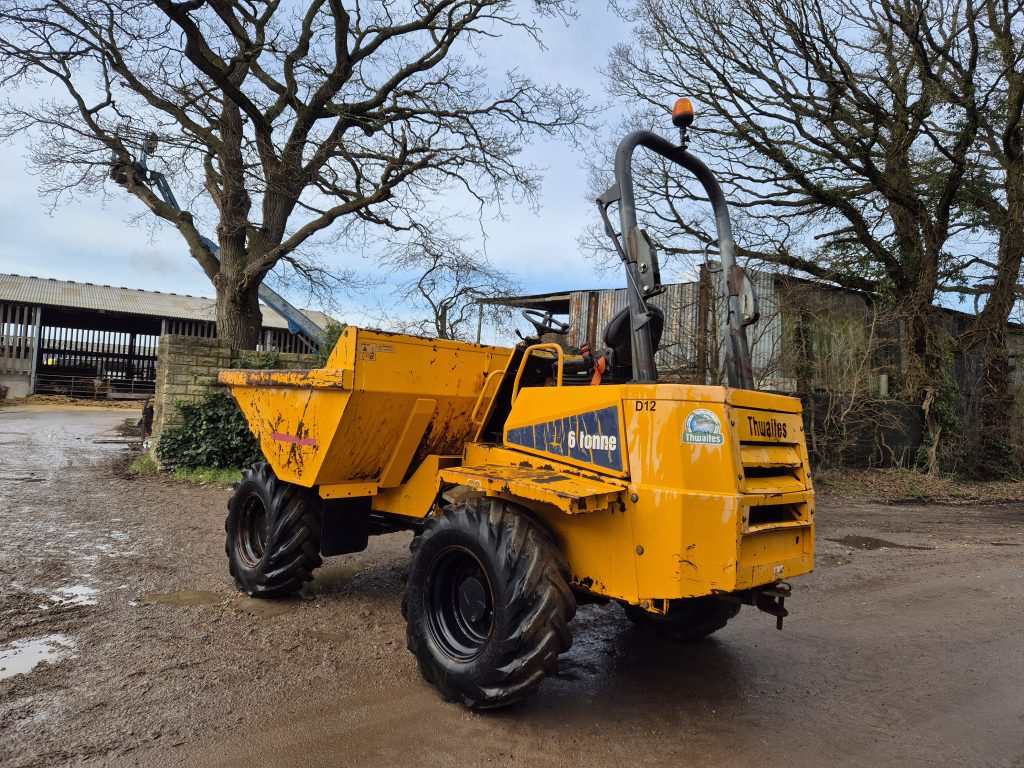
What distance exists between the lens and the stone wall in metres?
11.1

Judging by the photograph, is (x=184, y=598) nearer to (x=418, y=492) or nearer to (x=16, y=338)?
(x=418, y=492)

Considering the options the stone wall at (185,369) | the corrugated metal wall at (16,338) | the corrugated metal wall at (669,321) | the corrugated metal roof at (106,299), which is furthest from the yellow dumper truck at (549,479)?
the corrugated metal wall at (16,338)

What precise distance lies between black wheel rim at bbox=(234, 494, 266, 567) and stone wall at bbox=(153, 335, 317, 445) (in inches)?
229

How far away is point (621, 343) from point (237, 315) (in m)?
10.7

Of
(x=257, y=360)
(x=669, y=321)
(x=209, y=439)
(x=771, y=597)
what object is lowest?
(x=771, y=597)

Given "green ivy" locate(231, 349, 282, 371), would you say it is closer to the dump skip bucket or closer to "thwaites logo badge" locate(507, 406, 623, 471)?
the dump skip bucket

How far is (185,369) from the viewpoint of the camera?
11.3 meters

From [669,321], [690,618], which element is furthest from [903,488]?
[690,618]

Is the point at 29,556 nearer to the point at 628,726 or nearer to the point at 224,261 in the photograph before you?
the point at 628,726

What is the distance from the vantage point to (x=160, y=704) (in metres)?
3.48

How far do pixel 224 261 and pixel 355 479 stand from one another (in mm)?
9694

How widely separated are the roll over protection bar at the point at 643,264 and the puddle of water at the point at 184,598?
12.5ft

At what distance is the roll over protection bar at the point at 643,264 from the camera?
356 centimetres

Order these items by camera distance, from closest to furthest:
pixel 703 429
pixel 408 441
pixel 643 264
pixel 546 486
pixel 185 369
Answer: pixel 703 429 < pixel 546 486 < pixel 643 264 < pixel 408 441 < pixel 185 369
